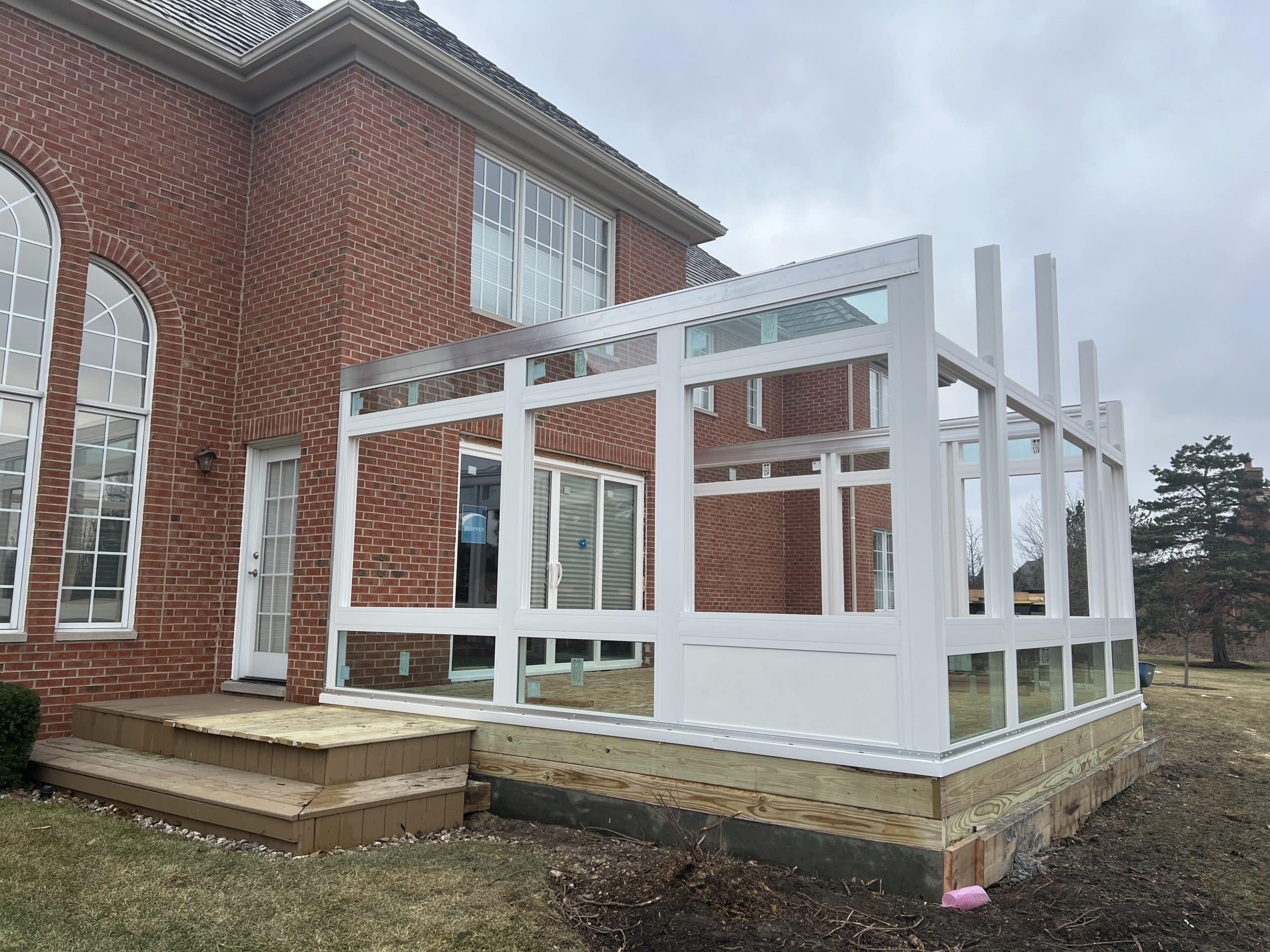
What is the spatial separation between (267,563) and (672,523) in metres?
4.34

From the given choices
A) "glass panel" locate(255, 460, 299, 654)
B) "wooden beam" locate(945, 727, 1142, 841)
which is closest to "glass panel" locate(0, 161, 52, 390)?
"glass panel" locate(255, 460, 299, 654)

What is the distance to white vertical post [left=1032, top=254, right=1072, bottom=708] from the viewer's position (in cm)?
584

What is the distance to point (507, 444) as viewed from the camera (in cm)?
587

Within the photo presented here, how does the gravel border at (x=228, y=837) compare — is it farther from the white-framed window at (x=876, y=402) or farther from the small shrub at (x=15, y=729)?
the white-framed window at (x=876, y=402)

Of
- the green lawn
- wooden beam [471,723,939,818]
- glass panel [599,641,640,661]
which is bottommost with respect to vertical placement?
the green lawn

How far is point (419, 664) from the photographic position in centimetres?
611

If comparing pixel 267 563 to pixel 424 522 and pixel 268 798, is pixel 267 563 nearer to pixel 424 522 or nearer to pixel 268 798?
pixel 424 522

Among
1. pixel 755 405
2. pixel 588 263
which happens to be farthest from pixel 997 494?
pixel 755 405

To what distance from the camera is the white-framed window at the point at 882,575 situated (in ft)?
40.5

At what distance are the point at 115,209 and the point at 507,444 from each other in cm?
400

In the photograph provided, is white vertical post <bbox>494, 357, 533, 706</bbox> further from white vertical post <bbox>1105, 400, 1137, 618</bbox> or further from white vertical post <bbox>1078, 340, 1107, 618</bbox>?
white vertical post <bbox>1105, 400, 1137, 618</bbox>

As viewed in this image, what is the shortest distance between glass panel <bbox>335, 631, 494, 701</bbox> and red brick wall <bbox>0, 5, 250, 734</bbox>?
1699 millimetres

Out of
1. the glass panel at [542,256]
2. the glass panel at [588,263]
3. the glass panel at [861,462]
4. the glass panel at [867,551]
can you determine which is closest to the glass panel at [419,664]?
the glass panel at [542,256]

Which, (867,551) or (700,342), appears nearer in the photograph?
(700,342)
